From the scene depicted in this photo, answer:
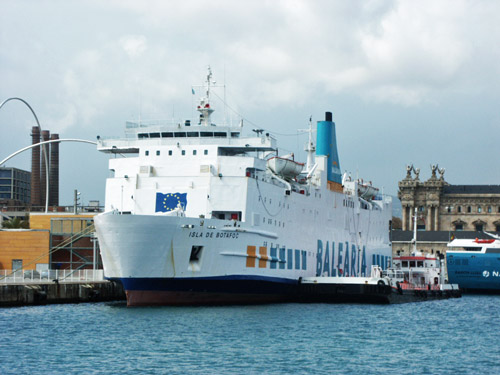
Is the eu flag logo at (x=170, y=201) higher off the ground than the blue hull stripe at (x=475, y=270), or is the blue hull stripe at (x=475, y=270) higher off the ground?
the eu flag logo at (x=170, y=201)

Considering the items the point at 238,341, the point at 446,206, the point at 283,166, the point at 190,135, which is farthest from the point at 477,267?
the point at 446,206

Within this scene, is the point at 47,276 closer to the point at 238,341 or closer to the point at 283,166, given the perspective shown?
the point at 283,166

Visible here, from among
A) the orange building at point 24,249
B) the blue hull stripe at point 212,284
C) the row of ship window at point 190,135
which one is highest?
the row of ship window at point 190,135

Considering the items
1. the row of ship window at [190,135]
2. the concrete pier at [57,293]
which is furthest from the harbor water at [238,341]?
the row of ship window at [190,135]

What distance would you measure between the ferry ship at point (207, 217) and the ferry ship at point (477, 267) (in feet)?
75.6

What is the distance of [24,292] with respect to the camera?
4325cm

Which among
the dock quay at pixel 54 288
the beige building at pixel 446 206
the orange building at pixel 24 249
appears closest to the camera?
the dock quay at pixel 54 288

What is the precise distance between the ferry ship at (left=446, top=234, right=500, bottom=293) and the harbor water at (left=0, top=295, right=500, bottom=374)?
30.0 metres

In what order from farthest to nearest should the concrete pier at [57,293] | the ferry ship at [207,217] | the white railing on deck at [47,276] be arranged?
the white railing on deck at [47,276] → the concrete pier at [57,293] → the ferry ship at [207,217]

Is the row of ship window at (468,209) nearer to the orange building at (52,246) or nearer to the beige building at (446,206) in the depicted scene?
the beige building at (446,206)

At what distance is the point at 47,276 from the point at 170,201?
26.3 feet

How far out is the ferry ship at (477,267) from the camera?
74.4m

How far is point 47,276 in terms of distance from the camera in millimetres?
46906

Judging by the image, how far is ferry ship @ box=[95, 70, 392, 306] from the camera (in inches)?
1606
